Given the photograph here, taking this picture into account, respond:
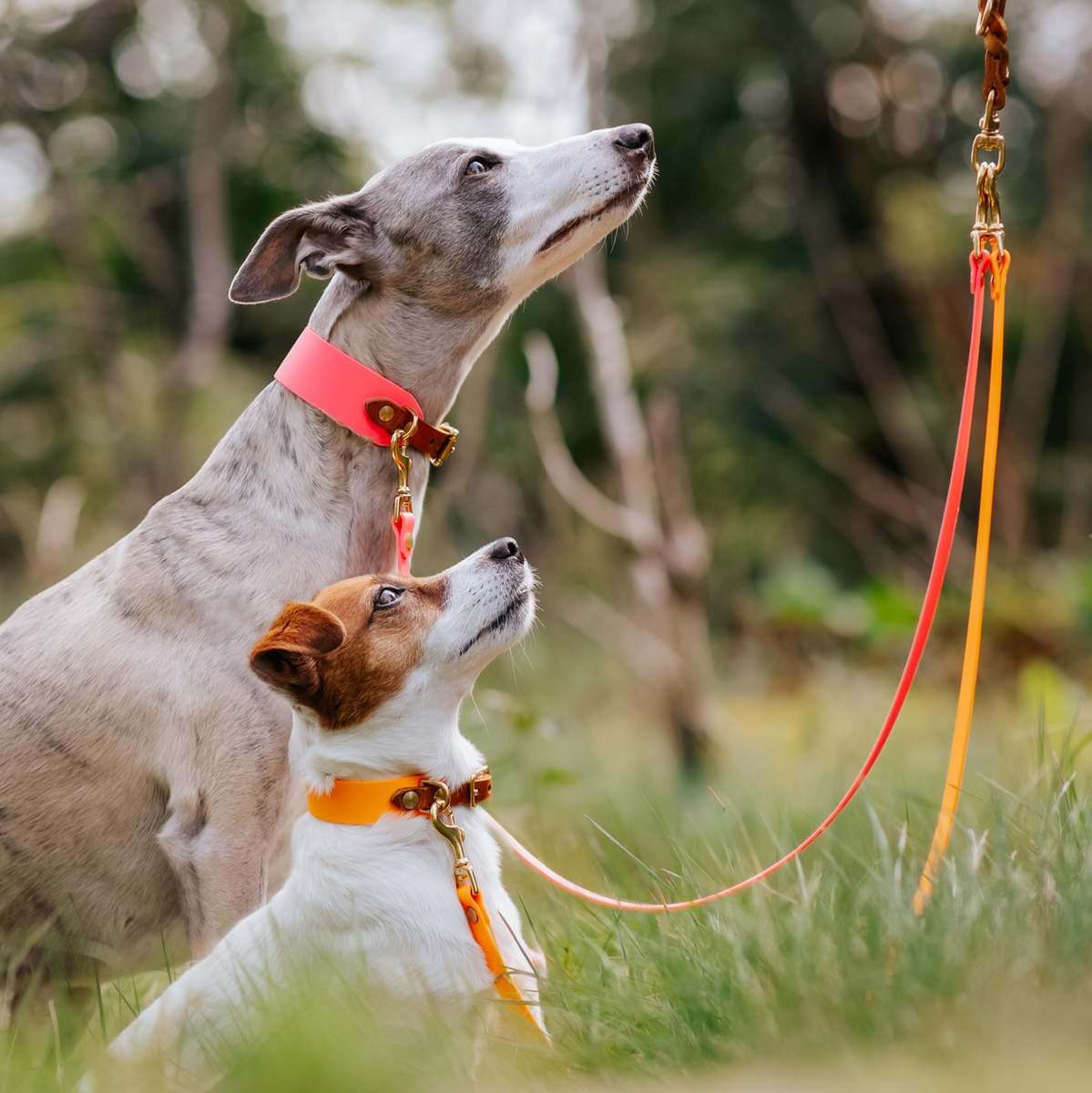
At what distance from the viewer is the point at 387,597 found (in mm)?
2871

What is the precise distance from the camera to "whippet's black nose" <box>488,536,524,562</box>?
9.66 ft

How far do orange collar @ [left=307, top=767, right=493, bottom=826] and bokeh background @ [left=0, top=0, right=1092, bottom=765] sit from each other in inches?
219

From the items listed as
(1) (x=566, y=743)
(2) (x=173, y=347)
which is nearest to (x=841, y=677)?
(1) (x=566, y=743)

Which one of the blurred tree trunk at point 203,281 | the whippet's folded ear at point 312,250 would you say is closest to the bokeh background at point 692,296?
the blurred tree trunk at point 203,281

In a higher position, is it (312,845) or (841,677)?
(312,845)

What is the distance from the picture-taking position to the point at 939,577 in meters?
2.83

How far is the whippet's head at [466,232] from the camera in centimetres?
331

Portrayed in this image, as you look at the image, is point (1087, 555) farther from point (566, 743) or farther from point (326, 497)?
point (326, 497)

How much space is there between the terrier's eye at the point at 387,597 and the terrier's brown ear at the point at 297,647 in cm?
14

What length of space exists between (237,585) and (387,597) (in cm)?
40

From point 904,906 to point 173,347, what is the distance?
11.8 m

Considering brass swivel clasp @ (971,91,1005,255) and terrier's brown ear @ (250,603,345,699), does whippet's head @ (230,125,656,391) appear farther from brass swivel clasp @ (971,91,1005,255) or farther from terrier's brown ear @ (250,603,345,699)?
terrier's brown ear @ (250,603,345,699)

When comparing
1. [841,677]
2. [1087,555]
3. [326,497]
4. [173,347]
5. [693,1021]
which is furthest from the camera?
[173,347]

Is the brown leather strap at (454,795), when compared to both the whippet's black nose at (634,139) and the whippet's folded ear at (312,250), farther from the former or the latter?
the whippet's black nose at (634,139)
